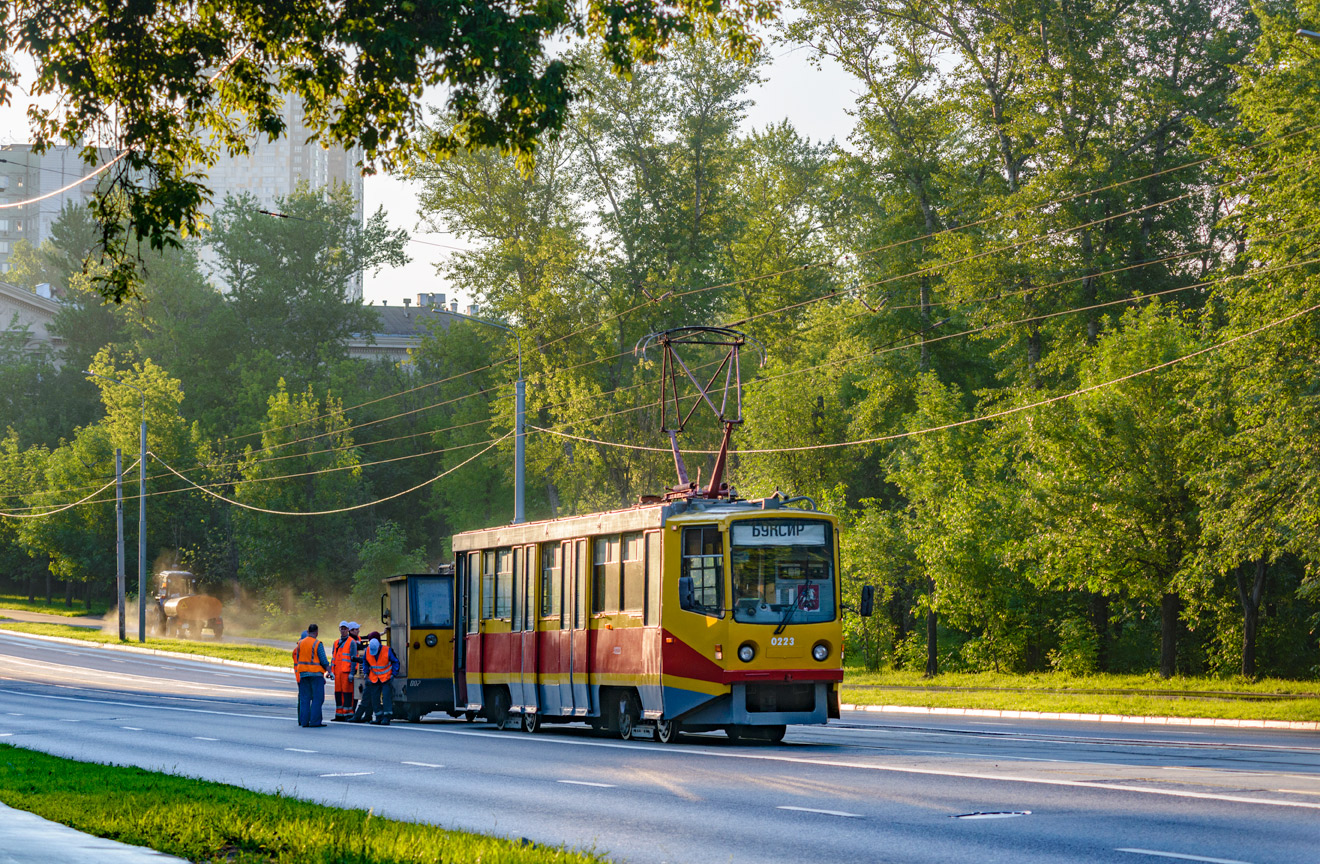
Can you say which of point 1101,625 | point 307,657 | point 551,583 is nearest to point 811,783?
point 551,583

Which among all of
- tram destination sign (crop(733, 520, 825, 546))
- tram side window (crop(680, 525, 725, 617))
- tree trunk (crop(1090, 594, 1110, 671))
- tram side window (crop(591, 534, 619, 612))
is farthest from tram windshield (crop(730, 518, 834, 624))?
tree trunk (crop(1090, 594, 1110, 671))

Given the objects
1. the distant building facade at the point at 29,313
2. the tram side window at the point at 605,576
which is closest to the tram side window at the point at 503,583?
the tram side window at the point at 605,576

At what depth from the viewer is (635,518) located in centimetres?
2175

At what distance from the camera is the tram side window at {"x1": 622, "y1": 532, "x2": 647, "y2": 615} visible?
21.5 m

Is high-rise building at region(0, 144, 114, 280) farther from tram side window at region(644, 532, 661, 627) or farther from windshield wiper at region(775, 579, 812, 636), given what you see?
windshield wiper at region(775, 579, 812, 636)

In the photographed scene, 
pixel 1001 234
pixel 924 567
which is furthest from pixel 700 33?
pixel 1001 234

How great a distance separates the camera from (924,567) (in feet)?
134

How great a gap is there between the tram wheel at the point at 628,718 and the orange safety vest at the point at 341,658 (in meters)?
6.51

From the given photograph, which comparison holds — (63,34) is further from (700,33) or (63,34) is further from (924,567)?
(924,567)

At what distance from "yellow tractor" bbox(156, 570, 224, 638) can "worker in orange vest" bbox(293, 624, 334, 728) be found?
46.1 meters

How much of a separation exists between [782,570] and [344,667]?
32.7 ft

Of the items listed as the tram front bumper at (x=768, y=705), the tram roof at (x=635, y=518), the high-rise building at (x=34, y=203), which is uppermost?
the high-rise building at (x=34, y=203)

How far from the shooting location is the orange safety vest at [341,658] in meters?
26.5

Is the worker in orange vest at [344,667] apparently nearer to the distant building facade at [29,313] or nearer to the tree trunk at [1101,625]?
the tree trunk at [1101,625]
